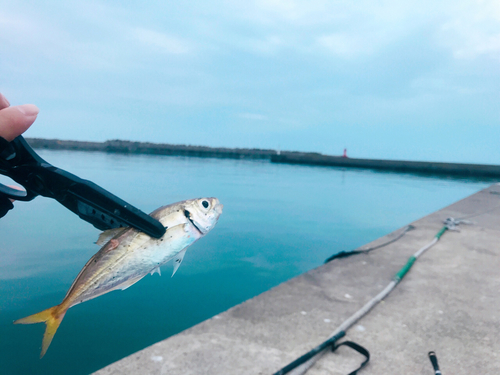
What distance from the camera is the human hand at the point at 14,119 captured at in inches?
34.2

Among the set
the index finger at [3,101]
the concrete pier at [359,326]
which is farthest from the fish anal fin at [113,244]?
the concrete pier at [359,326]

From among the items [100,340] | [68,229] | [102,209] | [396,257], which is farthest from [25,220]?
[102,209]

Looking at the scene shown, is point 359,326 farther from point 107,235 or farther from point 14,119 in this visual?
point 14,119

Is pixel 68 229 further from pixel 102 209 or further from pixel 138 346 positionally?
pixel 102 209

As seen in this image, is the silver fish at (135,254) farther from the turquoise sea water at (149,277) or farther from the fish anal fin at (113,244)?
the turquoise sea water at (149,277)

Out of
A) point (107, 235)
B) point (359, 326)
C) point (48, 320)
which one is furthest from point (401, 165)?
point (48, 320)

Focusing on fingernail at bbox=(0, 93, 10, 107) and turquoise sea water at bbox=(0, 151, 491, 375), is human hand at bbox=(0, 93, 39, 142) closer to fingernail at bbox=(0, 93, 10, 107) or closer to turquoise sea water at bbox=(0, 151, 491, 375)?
fingernail at bbox=(0, 93, 10, 107)

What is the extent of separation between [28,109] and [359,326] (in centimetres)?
326

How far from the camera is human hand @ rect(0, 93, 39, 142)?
0.87m

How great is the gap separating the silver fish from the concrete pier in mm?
1997

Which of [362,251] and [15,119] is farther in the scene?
[362,251]

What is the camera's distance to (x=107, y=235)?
890 mm

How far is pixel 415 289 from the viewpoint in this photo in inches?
163

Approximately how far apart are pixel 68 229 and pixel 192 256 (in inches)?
165
